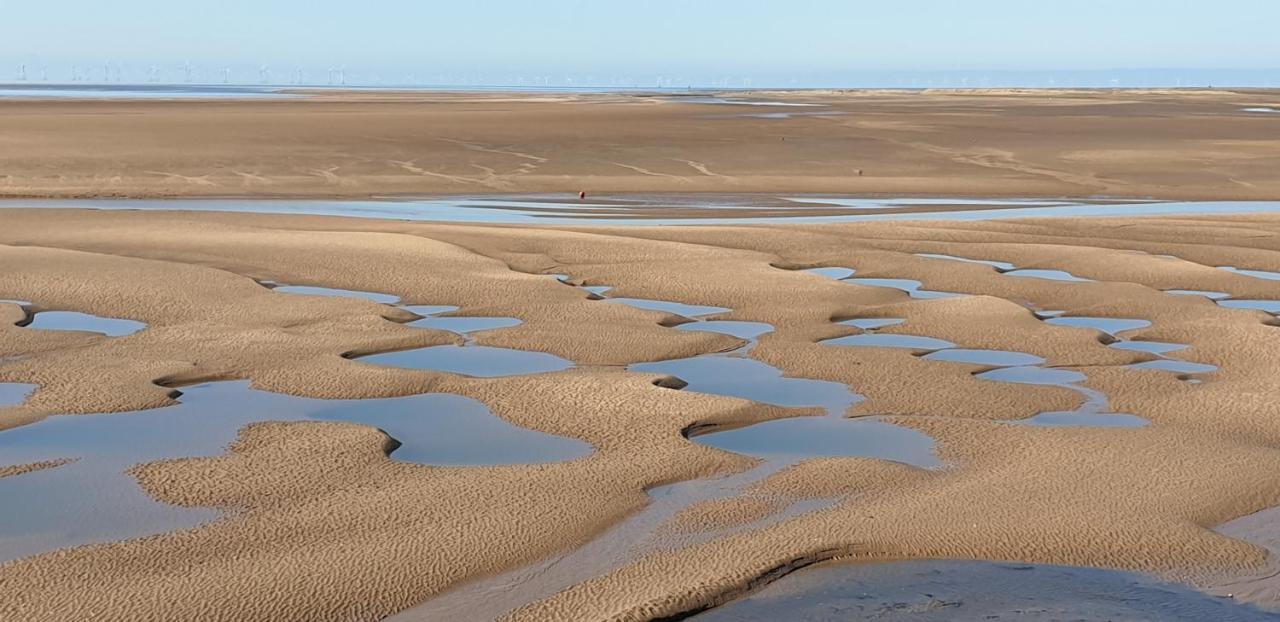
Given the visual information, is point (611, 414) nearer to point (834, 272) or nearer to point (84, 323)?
point (84, 323)

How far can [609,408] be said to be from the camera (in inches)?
313

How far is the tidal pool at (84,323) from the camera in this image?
10031 millimetres

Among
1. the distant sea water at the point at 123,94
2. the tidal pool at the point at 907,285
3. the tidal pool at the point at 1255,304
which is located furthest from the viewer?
the distant sea water at the point at 123,94

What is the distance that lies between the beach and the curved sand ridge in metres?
0.03

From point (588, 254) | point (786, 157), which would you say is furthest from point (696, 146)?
point (588, 254)

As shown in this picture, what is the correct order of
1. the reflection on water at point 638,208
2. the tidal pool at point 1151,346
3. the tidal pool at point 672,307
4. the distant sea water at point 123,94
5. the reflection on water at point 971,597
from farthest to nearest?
the distant sea water at point 123,94, the reflection on water at point 638,208, the tidal pool at point 672,307, the tidal pool at point 1151,346, the reflection on water at point 971,597

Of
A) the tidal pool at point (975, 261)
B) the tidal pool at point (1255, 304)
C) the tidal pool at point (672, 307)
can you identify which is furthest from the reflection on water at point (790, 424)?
the tidal pool at point (975, 261)

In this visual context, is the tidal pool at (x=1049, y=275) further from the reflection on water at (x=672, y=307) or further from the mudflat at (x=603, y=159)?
the mudflat at (x=603, y=159)

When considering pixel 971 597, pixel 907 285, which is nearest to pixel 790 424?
pixel 971 597

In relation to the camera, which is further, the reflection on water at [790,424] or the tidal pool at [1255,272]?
the tidal pool at [1255,272]

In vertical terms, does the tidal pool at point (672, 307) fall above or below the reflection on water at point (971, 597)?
below

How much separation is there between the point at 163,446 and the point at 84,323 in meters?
3.66

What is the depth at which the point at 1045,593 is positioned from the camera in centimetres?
539

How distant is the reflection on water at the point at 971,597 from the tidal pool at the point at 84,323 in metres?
6.17
